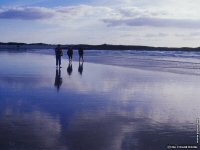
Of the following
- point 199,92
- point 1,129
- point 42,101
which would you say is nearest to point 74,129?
point 1,129

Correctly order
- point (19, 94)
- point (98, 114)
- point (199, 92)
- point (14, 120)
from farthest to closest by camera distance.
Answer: point (199, 92), point (19, 94), point (98, 114), point (14, 120)

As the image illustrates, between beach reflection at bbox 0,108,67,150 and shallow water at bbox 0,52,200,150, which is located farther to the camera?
shallow water at bbox 0,52,200,150

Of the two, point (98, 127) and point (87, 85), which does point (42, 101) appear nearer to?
point (98, 127)

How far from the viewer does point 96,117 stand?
1193cm

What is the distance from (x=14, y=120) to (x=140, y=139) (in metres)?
3.67

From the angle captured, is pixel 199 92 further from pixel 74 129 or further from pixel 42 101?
pixel 74 129

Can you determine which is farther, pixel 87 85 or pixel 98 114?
pixel 87 85

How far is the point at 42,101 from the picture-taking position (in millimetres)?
14805

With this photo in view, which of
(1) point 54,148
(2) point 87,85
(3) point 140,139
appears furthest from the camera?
(2) point 87,85

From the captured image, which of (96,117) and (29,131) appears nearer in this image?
(29,131)

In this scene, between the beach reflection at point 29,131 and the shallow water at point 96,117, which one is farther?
the shallow water at point 96,117

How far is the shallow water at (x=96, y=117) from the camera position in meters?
9.09

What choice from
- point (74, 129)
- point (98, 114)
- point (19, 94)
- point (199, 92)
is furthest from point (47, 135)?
point (199, 92)

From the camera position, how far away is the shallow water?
358 inches
